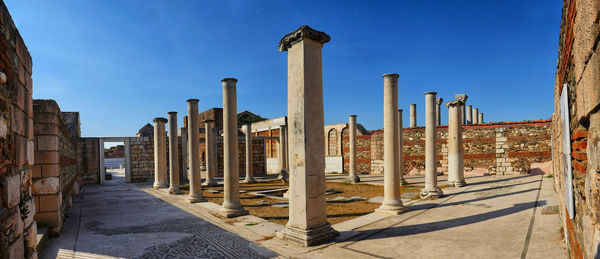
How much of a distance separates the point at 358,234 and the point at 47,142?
6194 millimetres

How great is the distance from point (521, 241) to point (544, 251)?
0.51 meters

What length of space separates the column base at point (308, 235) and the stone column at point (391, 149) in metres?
2.43

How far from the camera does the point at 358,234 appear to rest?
5406 mm

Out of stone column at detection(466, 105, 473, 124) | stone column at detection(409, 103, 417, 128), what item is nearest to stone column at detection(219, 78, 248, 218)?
stone column at detection(409, 103, 417, 128)

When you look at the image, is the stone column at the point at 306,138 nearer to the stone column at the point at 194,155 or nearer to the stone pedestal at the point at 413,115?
the stone column at the point at 194,155

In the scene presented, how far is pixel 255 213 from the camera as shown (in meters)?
7.99

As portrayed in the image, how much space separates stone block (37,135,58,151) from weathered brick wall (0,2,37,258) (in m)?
3.26

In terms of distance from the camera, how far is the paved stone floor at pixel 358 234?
449cm

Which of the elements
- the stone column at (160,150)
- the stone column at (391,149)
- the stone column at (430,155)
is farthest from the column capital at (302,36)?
the stone column at (160,150)

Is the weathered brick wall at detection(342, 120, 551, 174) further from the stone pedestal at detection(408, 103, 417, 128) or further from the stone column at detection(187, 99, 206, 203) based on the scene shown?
the stone column at detection(187, 99, 206, 203)

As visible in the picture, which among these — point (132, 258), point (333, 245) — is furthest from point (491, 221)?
point (132, 258)

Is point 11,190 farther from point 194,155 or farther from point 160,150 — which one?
point 160,150

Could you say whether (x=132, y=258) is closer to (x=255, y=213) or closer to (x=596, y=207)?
(x=255, y=213)

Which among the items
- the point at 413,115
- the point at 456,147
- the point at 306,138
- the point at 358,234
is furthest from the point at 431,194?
the point at 413,115
